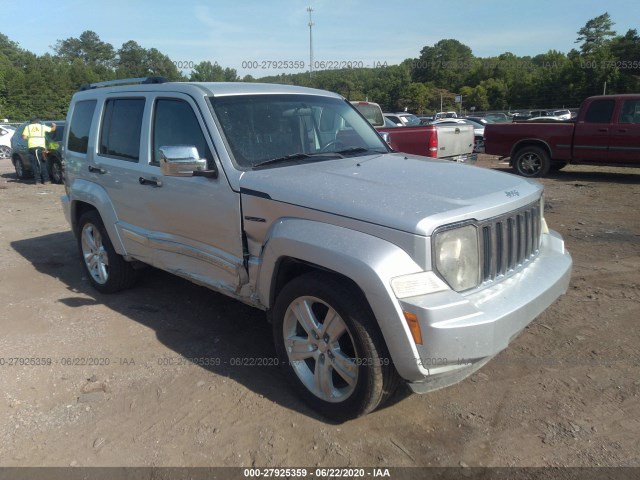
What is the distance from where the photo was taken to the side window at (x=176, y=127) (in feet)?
12.3

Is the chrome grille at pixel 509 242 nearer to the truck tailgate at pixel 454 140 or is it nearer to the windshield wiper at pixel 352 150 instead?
the windshield wiper at pixel 352 150

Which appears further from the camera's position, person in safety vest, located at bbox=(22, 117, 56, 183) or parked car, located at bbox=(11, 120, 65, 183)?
parked car, located at bbox=(11, 120, 65, 183)

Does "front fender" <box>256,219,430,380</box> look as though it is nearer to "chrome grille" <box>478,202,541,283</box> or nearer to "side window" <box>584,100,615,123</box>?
"chrome grille" <box>478,202,541,283</box>

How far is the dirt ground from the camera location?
285 cm

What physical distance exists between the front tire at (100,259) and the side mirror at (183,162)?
6.27 feet

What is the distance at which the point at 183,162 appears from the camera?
3.44m

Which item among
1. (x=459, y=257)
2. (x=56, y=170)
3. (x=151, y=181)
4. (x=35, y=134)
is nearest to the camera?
(x=459, y=257)

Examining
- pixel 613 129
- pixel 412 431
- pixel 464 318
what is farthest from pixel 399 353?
pixel 613 129

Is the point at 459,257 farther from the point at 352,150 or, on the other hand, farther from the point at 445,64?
the point at 445,64

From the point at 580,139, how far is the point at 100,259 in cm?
1055

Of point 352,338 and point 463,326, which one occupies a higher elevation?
point 463,326

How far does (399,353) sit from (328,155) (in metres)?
1.78

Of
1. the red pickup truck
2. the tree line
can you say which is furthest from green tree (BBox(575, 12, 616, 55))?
the red pickup truck

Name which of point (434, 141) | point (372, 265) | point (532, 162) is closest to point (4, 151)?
point (434, 141)
